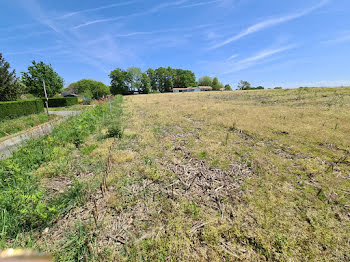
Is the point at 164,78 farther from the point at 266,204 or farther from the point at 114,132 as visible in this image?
the point at 266,204

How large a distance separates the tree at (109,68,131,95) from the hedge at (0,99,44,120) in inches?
2720

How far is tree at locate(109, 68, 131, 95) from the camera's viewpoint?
8162 centimetres

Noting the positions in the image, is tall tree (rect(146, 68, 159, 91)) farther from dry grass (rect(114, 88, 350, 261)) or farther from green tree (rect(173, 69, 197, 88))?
dry grass (rect(114, 88, 350, 261))

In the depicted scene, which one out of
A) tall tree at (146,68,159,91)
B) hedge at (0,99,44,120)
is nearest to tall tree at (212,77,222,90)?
tall tree at (146,68,159,91)

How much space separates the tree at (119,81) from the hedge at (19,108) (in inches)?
2720

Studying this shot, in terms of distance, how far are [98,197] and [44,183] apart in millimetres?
1555

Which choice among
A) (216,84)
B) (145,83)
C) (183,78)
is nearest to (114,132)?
(145,83)

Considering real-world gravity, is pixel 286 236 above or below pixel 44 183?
below

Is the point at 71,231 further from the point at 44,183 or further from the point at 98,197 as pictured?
the point at 44,183

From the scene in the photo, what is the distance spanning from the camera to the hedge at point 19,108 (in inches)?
531

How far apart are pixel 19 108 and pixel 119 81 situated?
73.9m

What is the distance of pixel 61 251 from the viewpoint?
1888 mm

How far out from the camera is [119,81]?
3236 inches

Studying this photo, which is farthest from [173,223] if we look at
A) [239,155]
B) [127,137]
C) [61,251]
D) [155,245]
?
[127,137]
